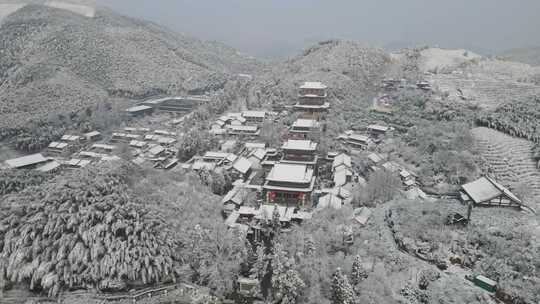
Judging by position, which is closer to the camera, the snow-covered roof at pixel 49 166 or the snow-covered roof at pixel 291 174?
the snow-covered roof at pixel 291 174

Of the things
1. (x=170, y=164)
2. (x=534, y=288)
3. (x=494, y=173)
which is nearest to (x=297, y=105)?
(x=170, y=164)

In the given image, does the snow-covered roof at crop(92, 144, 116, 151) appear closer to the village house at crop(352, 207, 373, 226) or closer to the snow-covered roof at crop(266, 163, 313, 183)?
the snow-covered roof at crop(266, 163, 313, 183)

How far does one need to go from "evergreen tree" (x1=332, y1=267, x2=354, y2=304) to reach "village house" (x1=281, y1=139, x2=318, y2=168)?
14.6 meters

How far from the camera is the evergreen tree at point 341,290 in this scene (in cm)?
1661

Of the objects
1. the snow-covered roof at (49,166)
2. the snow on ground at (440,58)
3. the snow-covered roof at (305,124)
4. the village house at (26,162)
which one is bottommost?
the snow-covered roof at (49,166)

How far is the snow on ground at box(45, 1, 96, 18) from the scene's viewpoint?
8171 centimetres

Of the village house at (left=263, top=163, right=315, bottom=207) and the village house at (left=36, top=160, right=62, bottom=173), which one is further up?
the village house at (left=263, top=163, right=315, bottom=207)

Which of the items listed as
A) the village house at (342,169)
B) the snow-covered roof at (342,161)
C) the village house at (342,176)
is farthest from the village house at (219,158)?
the village house at (342,176)

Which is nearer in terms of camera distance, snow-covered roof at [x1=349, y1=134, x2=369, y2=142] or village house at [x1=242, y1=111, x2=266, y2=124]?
snow-covered roof at [x1=349, y1=134, x2=369, y2=142]

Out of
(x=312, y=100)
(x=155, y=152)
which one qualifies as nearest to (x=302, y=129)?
(x=312, y=100)

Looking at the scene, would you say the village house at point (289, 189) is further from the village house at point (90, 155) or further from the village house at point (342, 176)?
the village house at point (90, 155)

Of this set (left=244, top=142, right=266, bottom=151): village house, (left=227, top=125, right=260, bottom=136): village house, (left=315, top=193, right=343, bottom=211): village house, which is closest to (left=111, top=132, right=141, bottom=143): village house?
(left=227, top=125, right=260, bottom=136): village house

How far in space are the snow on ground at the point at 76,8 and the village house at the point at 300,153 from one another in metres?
72.0

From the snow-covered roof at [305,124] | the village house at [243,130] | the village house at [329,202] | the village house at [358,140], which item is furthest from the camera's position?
the village house at [243,130]
